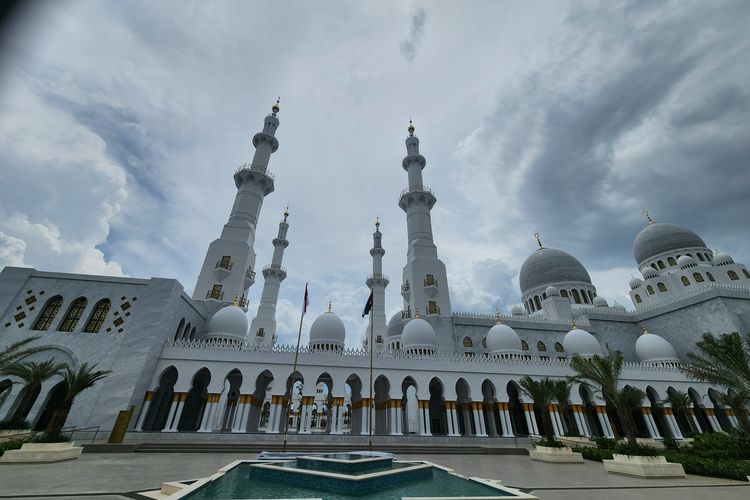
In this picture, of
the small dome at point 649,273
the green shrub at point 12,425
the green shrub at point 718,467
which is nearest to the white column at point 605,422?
the green shrub at point 718,467

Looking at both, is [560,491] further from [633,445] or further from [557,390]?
[557,390]

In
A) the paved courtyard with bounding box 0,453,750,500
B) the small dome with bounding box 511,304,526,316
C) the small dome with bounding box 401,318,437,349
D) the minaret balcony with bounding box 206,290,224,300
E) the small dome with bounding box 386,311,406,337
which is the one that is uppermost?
the small dome with bounding box 511,304,526,316

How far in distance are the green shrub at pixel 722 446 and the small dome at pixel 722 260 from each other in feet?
99.2

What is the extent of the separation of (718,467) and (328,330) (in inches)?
799

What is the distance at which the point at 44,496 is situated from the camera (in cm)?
628

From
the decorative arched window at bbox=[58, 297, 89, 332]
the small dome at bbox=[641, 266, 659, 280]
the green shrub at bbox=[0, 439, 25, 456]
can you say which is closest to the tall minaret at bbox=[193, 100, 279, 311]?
the decorative arched window at bbox=[58, 297, 89, 332]

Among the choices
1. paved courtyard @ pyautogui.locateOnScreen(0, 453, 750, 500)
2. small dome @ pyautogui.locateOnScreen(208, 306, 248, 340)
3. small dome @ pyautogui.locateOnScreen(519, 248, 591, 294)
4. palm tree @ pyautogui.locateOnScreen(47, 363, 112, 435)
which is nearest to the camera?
paved courtyard @ pyautogui.locateOnScreen(0, 453, 750, 500)

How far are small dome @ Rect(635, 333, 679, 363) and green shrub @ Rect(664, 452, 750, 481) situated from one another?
20396 mm

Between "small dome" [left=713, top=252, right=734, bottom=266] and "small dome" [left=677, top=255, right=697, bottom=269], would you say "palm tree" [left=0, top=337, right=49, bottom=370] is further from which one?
"small dome" [left=713, top=252, right=734, bottom=266]

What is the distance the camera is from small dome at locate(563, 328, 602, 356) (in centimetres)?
2702

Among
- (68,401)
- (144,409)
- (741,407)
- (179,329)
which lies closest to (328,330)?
(179,329)

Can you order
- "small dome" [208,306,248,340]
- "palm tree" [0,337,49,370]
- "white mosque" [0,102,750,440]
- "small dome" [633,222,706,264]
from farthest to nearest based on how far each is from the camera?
"small dome" [633,222,706,264]
"small dome" [208,306,248,340]
"white mosque" [0,102,750,440]
"palm tree" [0,337,49,370]

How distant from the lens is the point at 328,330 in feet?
82.1

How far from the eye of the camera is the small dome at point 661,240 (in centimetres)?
3747
